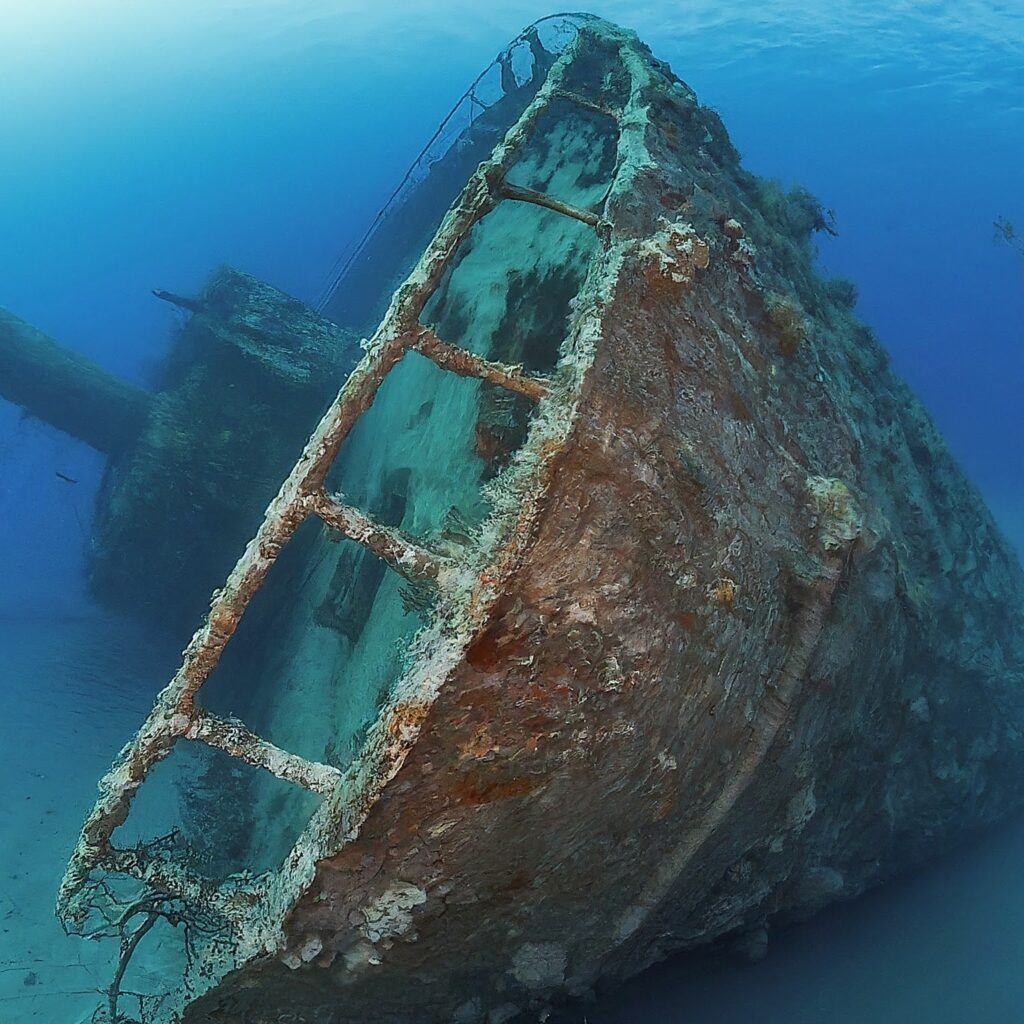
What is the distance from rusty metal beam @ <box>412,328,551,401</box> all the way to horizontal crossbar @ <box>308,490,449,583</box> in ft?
1.73

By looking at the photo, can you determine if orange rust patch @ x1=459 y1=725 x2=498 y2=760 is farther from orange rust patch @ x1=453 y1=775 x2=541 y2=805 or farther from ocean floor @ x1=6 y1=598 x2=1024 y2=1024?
ocean floor @ x1=6 y1=598 x2=1024 y2=1024

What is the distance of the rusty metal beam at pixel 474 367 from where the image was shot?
210cm

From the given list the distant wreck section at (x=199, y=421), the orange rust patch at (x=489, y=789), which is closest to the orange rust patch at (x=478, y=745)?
the orange rust patch at (x=489, y=789)

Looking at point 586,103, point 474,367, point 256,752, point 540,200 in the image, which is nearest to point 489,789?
point 256,752

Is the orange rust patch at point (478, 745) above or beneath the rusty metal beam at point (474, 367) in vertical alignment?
beneath

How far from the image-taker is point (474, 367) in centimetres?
214

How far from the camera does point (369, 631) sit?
3.59m

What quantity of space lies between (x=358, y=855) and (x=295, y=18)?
155 feet

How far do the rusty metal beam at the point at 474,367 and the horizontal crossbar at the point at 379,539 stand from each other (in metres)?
0.53

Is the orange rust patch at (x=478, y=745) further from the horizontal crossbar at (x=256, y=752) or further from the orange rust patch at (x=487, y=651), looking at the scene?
the horizontal crossbar at (x=256, y=752)

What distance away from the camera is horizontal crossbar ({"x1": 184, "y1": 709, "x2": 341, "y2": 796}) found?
79.8 inches

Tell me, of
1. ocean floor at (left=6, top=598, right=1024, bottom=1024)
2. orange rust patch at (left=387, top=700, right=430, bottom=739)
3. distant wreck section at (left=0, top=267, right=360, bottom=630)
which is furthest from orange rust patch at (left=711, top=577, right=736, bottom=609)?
distant wreck section at (left=0, top=267, right=360, bottom=630)

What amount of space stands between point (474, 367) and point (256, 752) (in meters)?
1.32

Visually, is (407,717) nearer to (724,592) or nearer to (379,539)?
(379,539)
